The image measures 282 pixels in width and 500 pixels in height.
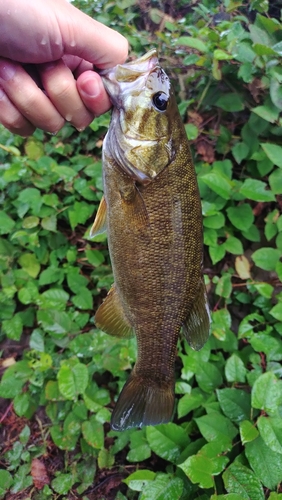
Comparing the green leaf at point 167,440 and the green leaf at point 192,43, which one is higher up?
the green leaf at point 192,43

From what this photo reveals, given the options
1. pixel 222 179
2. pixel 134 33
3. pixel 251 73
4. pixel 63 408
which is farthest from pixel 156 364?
pixel 134 33

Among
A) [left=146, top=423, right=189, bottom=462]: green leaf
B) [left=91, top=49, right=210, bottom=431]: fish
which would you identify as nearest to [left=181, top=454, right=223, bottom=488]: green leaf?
[left=146, top=423, right=189, bottom=462]: green leaf

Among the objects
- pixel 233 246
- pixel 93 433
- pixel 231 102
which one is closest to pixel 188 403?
pixel 93 433

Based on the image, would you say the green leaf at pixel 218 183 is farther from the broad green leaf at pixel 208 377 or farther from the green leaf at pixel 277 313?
the broad green leaf at pixel 208 377

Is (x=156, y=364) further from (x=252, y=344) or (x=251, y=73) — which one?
(x=251, y=73)

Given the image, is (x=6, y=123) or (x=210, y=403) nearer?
(x=6, y=123)

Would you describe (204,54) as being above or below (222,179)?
above

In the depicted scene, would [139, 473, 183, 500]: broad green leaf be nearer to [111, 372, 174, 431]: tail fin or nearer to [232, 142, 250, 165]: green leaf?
[111, 372, 174, 431]: tail fin

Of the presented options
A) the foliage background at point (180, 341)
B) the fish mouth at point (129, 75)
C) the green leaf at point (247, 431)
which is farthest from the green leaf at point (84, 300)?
the fish mouth at point (129, 75)
